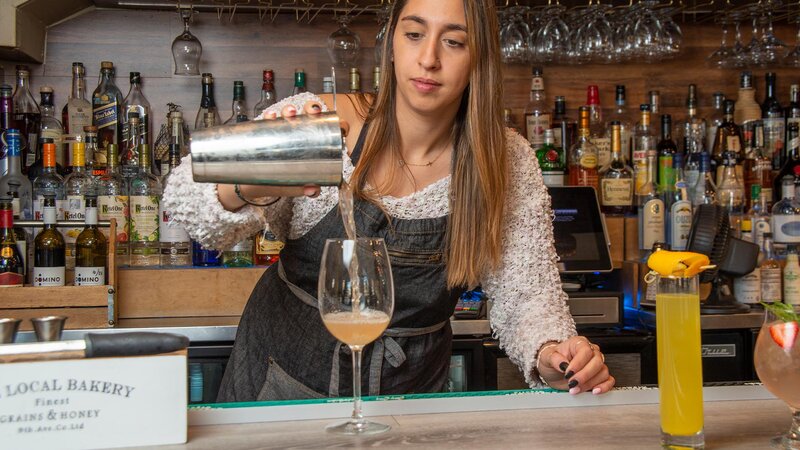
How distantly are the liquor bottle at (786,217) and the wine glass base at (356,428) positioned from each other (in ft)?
7.27

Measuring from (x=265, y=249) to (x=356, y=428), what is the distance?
1691 millimetres

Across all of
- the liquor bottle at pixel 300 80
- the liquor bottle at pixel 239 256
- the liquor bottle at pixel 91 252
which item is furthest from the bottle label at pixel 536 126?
the liquor bottle at pixel 91 252

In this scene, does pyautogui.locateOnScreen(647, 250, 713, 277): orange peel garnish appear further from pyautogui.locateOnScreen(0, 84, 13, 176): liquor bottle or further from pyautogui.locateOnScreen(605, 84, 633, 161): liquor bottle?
pyautogui.locateOnScreen(0, 84, 13, 176): liquor bottle

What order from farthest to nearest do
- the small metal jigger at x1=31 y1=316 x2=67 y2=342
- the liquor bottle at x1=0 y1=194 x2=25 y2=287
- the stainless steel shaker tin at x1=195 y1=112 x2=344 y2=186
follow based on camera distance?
the liquor bottle at x1=0 y1=194 x2=25 y2=287
the stainless steel shaker tin at x1=195 y1=112 x2=344 y2=186
the small metal jigger at x1=31 y1=316 x2=67 y2=342

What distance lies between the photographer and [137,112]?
2738 millimetres

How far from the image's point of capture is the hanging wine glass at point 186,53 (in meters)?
2.69

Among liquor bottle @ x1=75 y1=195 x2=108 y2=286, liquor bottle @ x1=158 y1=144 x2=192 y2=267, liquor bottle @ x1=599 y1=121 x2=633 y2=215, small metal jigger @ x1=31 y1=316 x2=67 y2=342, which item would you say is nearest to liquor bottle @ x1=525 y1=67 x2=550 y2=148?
liquor bottle @ x1=599 y1=121 x2=633 y2=215

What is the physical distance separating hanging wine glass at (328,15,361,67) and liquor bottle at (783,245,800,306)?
1.49 meters

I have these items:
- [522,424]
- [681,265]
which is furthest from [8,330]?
[681,265]

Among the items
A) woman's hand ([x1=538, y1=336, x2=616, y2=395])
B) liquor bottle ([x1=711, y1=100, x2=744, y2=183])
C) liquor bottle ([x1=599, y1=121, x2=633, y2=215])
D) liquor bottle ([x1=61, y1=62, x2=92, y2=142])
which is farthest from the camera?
liquor bottle ([x1=711, y1=100, x2=744, y2=183])

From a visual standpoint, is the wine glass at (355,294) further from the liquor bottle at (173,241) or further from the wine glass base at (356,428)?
the liquor bottle at (173,241)

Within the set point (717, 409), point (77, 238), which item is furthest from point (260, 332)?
point (77, 238)

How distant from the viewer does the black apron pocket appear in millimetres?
1612

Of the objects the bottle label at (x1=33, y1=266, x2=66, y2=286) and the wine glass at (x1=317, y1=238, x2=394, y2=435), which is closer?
the wine glass at (x1=317, y1=238, x2=394, y2=435)
